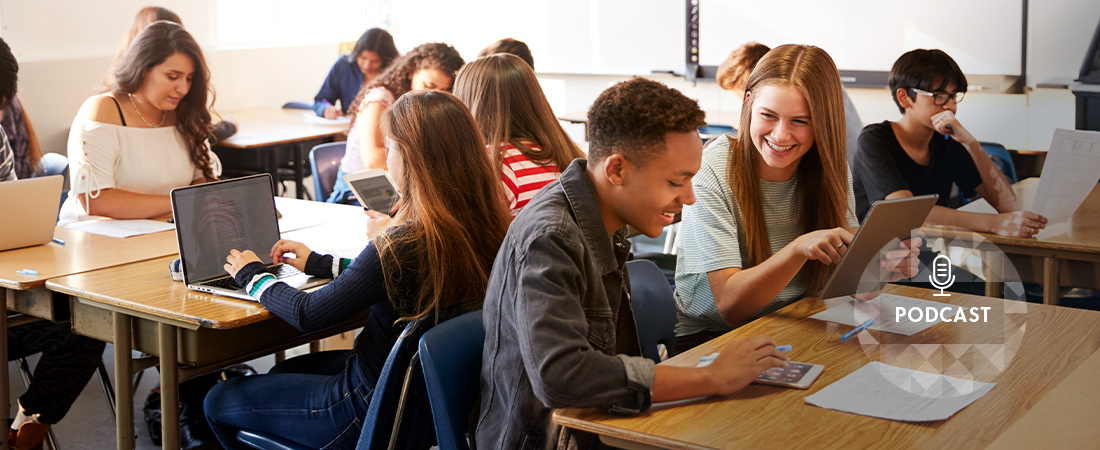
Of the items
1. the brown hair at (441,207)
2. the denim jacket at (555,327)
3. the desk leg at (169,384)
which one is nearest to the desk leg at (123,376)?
the desk leg at (169,384)

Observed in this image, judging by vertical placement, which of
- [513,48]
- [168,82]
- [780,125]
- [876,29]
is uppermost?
[876,29]

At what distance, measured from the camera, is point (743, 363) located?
4.41ft

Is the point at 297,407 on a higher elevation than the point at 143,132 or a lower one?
lower

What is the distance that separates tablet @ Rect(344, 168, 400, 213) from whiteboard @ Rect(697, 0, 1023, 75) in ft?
11.9

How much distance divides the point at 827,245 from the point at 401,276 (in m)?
0.82

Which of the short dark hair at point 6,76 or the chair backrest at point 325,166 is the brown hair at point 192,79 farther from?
the chair backrest at point 325,166

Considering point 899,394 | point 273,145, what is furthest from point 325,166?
point 899,394

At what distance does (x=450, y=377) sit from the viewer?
1474mm

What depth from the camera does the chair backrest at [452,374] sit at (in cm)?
146

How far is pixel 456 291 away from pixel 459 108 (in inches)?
15.5

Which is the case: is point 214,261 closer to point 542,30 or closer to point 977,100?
point 977,100

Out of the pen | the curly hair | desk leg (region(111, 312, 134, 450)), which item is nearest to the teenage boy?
the pen

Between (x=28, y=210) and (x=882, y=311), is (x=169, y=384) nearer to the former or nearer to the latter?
(x=28, y=210)

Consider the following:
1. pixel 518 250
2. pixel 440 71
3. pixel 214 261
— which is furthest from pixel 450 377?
pixel 440 71
